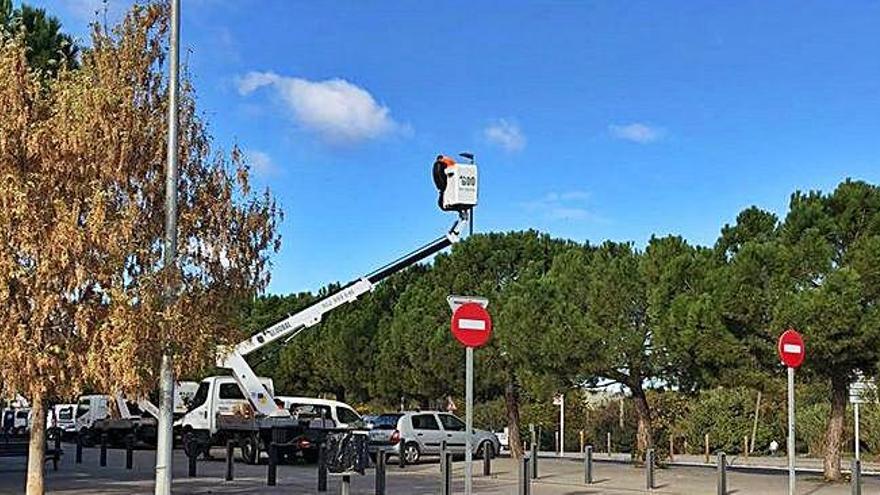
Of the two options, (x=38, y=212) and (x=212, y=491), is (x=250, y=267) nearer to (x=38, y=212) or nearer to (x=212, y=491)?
(x=38, y=212)

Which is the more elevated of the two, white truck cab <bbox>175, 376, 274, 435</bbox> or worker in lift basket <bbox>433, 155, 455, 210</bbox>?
worker in lift basket <bbox>433, 155, 455, 210</bbox>

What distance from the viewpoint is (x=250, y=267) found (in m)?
16.0

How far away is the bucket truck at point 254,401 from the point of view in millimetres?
33625

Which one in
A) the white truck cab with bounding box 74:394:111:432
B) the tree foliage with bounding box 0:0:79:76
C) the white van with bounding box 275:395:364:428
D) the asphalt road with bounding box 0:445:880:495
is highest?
the tree foliage with bounding box 0:0:79:76

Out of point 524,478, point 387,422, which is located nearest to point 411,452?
point 387,422

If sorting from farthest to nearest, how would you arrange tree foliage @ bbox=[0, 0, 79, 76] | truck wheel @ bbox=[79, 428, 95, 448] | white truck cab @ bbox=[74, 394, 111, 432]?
white truck cab @ bbox=[74, 394, 111, 432], truck wheel @ bbox=[79, 428, 95, 448], tree foliage @ bbox=[0, 0, 79, 76]

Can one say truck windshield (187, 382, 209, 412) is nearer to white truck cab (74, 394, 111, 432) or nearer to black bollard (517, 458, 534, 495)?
white truck cab (74, 394, 111, 432)

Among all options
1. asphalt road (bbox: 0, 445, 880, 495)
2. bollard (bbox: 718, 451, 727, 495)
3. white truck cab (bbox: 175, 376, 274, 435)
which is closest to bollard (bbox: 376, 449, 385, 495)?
asphalt road (bbox: 0, 445, 880, 495)

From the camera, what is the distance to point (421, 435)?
116 feet

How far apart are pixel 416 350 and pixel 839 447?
1640 cm

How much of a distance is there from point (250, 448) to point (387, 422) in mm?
4070

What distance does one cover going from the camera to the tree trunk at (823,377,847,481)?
26469 mm

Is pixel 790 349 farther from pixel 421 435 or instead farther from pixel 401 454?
pixel 421 435

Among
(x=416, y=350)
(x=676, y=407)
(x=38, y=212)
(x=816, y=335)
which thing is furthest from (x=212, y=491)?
(x=676, y=407)
